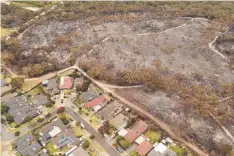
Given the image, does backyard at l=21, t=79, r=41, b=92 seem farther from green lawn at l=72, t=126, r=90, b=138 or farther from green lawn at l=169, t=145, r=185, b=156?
green lawn at l=169, t=145, r=185, b=156

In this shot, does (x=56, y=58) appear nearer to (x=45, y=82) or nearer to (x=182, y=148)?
(x=45, y=82)

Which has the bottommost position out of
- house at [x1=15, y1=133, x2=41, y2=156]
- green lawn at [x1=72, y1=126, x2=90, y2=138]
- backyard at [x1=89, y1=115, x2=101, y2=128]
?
house at [x1=15, y1=133, x2=41, y2=156]

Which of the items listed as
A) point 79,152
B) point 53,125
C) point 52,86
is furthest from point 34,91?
point 79,152

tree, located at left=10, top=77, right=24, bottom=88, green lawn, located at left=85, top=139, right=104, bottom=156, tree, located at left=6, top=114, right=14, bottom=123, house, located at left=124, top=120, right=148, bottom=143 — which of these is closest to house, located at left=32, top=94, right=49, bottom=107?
tree, located at left=6, top=114, right=14, bottom=123

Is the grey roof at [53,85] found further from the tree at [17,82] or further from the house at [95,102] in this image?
the house at [95,102]

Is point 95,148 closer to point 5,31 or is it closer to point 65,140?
point 65,140

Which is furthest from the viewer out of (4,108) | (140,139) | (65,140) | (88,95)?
(88,95)

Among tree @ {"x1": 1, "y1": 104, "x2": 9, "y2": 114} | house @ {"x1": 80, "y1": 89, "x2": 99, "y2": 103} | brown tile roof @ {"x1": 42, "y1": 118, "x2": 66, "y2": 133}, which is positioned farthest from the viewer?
house @ {"x1": 80, "y1": 89, "x2": 99, "y2": 103}
